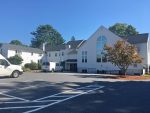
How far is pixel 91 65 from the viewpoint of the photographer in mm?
58250

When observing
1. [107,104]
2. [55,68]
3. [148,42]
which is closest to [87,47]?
[55,68]

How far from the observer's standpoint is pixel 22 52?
243 feet

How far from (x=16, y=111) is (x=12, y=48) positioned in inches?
2436

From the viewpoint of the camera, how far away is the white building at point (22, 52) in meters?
71.0

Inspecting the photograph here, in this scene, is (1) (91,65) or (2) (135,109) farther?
(1) (91,65)

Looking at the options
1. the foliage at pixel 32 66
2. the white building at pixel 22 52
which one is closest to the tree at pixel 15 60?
the foliage at pixel 32 66

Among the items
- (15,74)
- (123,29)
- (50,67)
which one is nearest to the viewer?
(15,74)

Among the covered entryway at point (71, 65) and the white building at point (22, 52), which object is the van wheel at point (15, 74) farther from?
the white building at point (22, 52)

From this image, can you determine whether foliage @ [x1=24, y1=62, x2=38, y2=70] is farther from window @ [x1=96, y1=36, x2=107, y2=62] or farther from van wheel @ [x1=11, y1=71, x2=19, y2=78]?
van wheel @ [x1=11, y1=71, x2=19, y2=78]

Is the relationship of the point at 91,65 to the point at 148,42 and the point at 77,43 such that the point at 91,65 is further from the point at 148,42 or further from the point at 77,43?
the point at 77,43

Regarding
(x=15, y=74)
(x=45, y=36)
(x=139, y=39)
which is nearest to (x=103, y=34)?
(x=139, y=39)

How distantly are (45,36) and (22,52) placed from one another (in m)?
54.4

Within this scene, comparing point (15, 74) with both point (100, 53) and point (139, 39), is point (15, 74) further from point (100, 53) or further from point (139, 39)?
point (139, 39)

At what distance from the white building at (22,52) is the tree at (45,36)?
48.1m
